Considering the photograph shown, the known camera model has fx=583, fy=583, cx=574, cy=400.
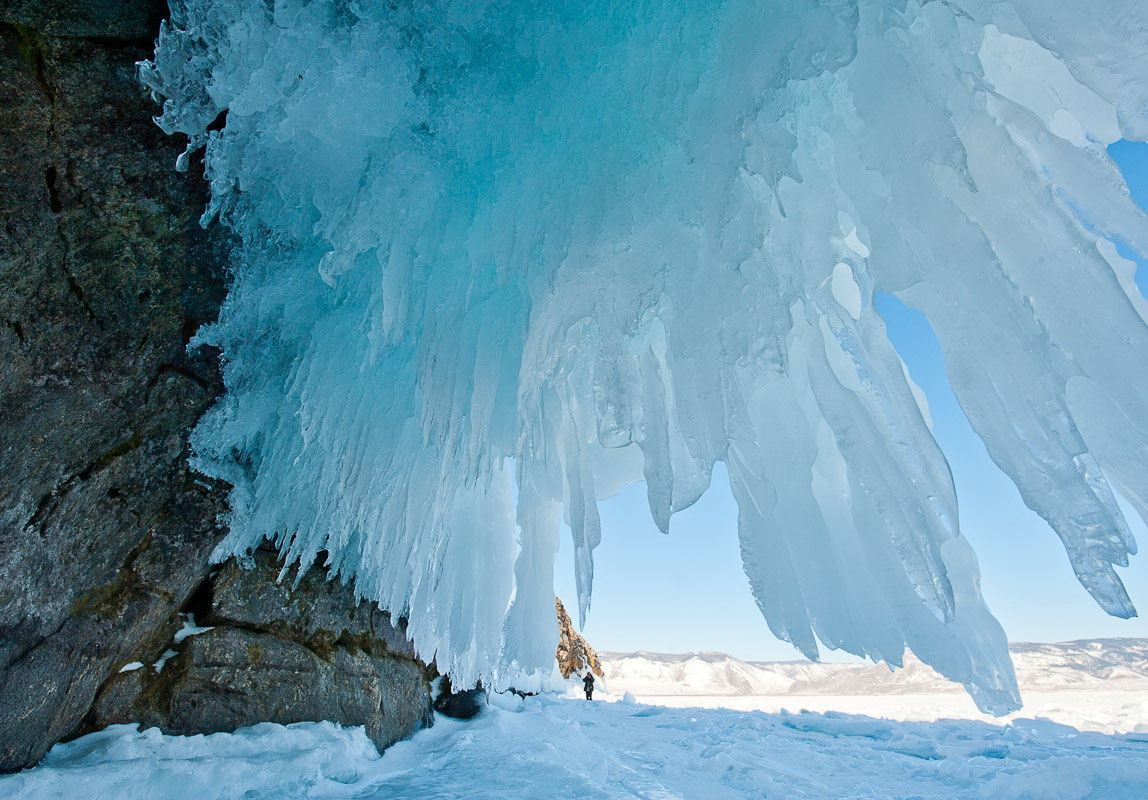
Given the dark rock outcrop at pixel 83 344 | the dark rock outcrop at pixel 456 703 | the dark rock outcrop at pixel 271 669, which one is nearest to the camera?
the dark rock outcrop at pixel 83 344

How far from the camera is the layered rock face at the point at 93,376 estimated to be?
2814 mm

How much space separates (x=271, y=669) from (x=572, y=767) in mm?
2930

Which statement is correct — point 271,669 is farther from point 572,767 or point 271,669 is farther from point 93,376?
point 93,376

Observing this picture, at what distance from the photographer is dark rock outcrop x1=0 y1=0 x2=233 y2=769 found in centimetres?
280

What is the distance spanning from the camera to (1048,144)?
6.25ft

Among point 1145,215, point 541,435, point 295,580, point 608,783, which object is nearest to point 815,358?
point 1145,215

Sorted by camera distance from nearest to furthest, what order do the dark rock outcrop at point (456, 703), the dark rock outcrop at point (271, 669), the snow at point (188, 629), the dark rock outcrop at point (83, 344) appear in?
1. the dark rock outcrop at point (83, 344)
2. the dark rock outcrop at point (271, 669)
3. the snow at point (188, 629)
4. the dark rock outcrop at point (456, 703)

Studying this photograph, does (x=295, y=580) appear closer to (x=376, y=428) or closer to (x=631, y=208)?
(x=376, y=428)

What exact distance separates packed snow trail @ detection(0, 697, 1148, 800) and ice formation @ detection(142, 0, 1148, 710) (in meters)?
1.20

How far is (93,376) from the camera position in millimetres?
3312

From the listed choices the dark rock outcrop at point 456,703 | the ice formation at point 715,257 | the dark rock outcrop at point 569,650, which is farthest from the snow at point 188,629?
the dark rock outcrop at point 569,650

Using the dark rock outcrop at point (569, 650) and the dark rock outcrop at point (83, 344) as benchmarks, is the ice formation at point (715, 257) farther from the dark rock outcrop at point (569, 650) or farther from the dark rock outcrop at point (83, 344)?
the dark rock outcrop at point (569, 650)

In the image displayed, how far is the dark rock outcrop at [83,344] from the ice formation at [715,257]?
233 mm

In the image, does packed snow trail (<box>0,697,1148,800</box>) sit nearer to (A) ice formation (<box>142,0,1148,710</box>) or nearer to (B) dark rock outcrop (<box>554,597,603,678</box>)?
(A) ice formation (<box>142,0,1148,710</box>)
